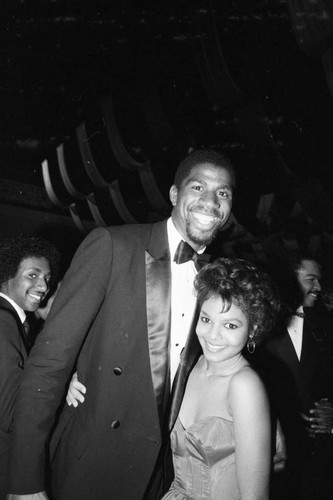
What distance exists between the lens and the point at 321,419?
2.66 meters

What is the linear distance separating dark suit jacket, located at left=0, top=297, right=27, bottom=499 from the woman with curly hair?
0.79 m

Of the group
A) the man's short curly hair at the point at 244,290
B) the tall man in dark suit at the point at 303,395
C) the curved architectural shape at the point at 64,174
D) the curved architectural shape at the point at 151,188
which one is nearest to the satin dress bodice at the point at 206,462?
the man's short curly hair at the point at 244,290

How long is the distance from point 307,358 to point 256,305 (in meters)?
1.47

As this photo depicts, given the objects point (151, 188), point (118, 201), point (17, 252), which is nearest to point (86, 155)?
point (118, 201)

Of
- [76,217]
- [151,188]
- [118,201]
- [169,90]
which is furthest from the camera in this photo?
[76,217]

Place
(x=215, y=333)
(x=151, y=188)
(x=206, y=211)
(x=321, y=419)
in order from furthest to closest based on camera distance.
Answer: (x=151, y=188)
(x=321, y=419)
(x=206, y=211)
(x=215, y=333)

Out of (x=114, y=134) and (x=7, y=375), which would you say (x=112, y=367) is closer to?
(x=7, y=375)

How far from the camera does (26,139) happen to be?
23.3ft

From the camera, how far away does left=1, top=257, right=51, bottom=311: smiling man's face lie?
115 inches

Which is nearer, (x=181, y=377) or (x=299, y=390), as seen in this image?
(x=181, y=377)

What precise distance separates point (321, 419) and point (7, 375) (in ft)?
6.65

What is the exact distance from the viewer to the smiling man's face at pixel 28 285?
292cm

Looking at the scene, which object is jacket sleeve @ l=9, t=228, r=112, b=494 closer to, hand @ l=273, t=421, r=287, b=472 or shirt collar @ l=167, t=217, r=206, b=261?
shirt collar @ l=167, t=217, r=206, b=261

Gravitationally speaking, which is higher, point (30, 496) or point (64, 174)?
point (64, 174)
